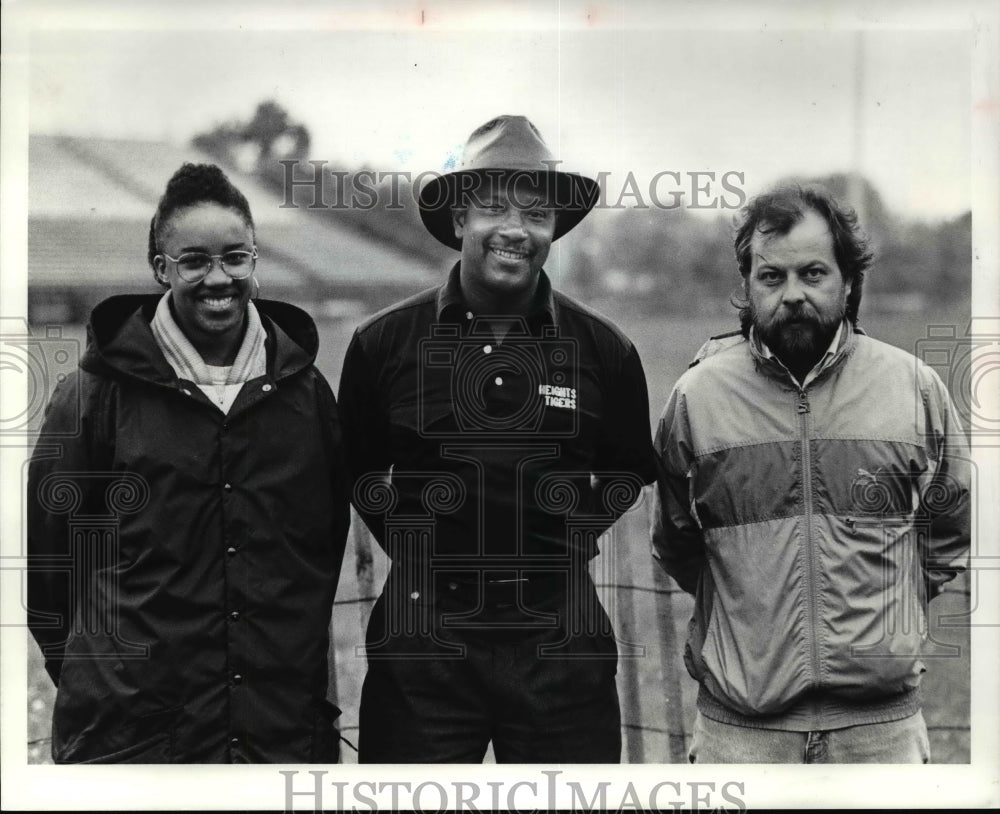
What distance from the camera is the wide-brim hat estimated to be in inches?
155

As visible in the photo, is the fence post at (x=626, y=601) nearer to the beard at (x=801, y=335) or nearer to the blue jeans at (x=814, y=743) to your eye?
the blue jeans at (x=814, y=743)

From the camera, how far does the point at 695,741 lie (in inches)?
158

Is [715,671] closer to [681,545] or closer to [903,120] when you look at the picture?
[681,545]

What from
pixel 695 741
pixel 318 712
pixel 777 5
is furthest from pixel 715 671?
pixel 777 5

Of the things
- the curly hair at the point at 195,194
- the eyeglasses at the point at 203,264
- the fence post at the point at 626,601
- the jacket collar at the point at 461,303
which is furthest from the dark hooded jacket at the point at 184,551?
the fence post at the point at 626,601

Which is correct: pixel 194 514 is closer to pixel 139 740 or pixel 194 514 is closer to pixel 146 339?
pixel 146 339

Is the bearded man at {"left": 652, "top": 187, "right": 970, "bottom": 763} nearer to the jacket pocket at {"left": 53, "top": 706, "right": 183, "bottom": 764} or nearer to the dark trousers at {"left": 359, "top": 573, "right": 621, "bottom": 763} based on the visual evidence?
the dark trousers at {"left": 359, "top": 573, "right": 621, "bottom": 763}

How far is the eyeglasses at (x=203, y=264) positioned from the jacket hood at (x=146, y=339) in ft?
Answer: 0.36

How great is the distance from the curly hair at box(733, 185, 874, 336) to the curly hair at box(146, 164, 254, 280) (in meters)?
1.47

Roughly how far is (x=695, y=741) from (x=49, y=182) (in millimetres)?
2526

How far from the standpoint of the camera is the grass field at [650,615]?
3.99 m

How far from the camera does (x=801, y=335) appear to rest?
155 inches

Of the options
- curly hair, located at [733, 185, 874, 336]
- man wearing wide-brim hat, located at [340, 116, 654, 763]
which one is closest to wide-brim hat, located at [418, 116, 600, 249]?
man wearing wide-brim hat, located at [340, 116, 654, 763]

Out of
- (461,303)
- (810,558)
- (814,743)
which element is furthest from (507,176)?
(814,743)
